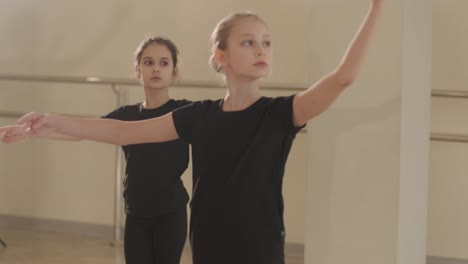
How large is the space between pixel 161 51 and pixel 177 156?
504 millimetres

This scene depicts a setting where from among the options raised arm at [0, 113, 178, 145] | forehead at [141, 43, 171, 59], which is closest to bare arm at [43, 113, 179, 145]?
raised arm at [0, 113, 178, 145]

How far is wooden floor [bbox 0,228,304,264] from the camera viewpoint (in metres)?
4.77

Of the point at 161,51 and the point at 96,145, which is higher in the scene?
the point at 161,51

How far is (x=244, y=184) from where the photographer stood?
81.4 inches

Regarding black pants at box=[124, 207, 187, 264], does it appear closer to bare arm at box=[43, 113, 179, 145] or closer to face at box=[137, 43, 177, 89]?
A: face at box=[137, 43, 177, 89]

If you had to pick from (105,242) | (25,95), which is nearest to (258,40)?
(105,242)

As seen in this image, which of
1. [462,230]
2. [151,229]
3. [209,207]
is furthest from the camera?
[462,230]

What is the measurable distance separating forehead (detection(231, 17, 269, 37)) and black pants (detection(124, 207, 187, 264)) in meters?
1.17

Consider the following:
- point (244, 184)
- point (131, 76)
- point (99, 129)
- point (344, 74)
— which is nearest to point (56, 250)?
point (131, 76)

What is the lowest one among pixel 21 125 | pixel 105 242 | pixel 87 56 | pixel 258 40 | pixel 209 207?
pixel 105 242

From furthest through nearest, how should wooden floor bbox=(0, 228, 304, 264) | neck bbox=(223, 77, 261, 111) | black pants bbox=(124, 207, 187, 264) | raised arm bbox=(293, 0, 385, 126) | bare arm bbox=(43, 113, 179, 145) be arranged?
wooden floor bbox=(0, 228, 304, 264) < black pants bbox=(124, 207, 187, 264) < bare arm bbox=(43, 113, 179, 145) < neck bbox=(223, 77, 261, 111) < raised arm bbox=(293, 0, 385, 126)

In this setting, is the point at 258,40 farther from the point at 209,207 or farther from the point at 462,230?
the point at 462,230

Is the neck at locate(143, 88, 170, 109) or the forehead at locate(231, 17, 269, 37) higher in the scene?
the forehead at locate(231, 17, 269, 37)

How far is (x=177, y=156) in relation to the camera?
322 centimetres
